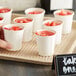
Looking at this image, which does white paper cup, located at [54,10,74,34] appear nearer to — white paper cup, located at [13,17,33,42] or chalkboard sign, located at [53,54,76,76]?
white paper cup, located at [13,17,33,42]

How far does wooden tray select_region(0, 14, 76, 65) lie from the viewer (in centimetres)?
97

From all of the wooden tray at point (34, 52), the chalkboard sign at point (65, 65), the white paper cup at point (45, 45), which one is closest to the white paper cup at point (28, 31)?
the wooden tray at point (34, 52)

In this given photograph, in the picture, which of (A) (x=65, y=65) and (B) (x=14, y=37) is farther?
(B) (x=14, y=37)

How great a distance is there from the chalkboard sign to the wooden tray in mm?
93

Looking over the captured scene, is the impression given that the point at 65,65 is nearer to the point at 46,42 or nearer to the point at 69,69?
the point at 69,69

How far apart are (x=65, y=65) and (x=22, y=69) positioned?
156mm

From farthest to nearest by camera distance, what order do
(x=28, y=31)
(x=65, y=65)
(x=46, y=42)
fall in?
(x=28, y=31) < (x=46, y=42) < (x=65, y=65)

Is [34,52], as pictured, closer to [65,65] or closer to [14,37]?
[14,37]

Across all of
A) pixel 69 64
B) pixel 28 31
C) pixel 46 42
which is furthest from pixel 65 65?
pixel 28 31

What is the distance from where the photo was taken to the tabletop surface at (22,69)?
92 cm

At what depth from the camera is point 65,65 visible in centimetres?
87

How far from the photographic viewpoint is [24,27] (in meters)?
1.09

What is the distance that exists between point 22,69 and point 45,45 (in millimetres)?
112

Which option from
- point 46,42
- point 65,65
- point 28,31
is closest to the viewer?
point 65,65
